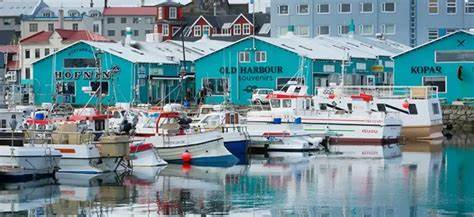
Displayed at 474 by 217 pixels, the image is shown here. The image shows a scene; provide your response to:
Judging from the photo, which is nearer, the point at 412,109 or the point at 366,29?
the point at 412,109

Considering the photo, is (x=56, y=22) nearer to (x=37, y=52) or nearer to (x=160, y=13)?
(x=160, y=13)

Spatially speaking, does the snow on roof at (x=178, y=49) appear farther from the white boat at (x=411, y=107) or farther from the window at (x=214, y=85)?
the white boat at (x=411, y=107)

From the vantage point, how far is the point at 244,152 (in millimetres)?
40188

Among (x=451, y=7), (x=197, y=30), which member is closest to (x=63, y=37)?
(x=197, y=30)

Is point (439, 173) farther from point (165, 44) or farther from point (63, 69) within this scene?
point (165, 44)

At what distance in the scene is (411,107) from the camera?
2012 inches

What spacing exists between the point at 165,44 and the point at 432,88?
836 inches

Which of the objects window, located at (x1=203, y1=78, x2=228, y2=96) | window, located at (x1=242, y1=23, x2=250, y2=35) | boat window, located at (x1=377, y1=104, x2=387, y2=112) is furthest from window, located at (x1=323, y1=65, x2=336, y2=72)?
window, located at (x1=242, y1=23, x2=250, y2=35)

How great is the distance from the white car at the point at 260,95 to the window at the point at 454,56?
27.2 ft

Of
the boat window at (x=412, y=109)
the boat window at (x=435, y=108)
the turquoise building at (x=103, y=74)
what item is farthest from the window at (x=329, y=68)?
the boat window at (x=412, y=109)

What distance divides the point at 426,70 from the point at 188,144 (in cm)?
2455

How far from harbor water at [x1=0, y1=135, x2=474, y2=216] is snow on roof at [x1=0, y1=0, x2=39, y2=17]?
84003 millimetres

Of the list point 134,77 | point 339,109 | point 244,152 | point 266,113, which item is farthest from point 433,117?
point 134,77

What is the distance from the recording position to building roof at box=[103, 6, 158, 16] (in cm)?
11657
